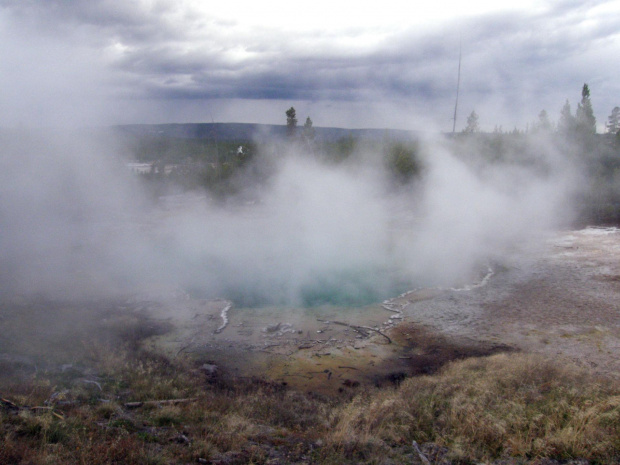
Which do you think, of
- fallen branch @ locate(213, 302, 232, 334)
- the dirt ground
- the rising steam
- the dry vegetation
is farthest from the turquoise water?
the dry vegetation

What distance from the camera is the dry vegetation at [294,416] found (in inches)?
175

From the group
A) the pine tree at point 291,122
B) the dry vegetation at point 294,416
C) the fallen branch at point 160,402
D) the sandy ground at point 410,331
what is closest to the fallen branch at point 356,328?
the sandy ground at point 410,331

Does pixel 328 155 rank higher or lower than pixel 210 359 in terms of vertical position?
higher

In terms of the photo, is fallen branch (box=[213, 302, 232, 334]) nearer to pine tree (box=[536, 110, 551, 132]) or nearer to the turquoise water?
Answer: the turquoise water

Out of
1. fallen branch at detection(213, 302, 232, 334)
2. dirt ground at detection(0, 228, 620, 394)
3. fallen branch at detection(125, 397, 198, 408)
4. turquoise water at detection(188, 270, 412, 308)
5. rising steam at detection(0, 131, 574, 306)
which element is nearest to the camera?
fallen branch at detection(125, 397, 198, 408)

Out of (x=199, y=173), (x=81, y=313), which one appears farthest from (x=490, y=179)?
(x=81, y=313)

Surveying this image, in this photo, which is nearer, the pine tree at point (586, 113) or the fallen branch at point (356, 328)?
the fallen branch at point (356, 328)

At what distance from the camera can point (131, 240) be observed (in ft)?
60.0

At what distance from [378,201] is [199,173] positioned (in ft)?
44.4

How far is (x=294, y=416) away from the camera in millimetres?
5852

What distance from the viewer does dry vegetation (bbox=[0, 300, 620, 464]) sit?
4.45 m

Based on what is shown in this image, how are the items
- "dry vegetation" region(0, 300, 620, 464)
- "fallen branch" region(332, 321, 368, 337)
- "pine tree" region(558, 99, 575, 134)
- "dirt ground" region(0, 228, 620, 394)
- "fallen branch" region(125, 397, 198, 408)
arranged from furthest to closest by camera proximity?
"pine tree" region(558, 99, 575, 134)
"fallen branch" region(332, 321, 368, 337)
"dirt ground" region(0, 228, 620, 394)
"fallen branch" region(125, 397, 198, 408)
"dry vegetation" region(0, 300, 620, 464)

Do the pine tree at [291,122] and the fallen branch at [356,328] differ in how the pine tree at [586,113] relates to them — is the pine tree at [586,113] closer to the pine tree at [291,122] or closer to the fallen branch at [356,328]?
the pine tree at [291,122]

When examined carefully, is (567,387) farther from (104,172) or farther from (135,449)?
(104,172)
